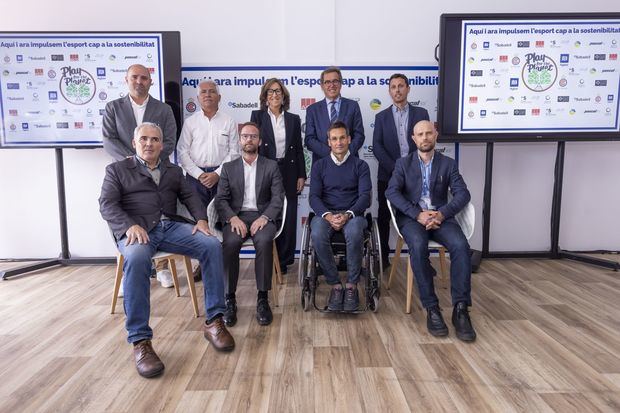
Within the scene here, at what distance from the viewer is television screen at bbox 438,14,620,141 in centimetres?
363

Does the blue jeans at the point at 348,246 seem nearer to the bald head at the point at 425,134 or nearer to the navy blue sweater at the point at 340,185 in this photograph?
the navy blue sweater at the point at 340,185

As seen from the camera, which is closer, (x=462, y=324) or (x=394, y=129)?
(x=462, y=324)

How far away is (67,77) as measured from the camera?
3.74 metres

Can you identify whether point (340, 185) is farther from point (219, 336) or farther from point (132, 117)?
point (132, 117)

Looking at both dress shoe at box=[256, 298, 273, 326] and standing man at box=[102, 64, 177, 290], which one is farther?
standing man at box=[102, 64, 177, 290]

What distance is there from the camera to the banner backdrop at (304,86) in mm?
4055

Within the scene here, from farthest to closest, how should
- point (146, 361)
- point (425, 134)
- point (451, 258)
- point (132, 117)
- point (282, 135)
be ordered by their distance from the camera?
point (282, 135), point (132, 117), point (425, 134), point (451, 258), point (146, 361)

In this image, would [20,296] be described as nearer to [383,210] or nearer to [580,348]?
[383,210]

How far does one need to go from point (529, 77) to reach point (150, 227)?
3.24 m

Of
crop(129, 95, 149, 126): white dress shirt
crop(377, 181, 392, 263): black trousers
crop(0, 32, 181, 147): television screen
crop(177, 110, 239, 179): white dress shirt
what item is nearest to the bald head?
crop(377, 181, 392, 263): black trousers

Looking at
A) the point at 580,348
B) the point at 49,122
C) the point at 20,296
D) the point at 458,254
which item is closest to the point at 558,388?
the point at 580,348

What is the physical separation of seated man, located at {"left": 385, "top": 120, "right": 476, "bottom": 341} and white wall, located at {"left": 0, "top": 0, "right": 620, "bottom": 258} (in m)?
1.42

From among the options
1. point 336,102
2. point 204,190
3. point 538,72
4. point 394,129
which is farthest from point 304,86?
point 538,72

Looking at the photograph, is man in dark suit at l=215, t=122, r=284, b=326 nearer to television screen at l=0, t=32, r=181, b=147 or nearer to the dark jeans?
the dark jeans
